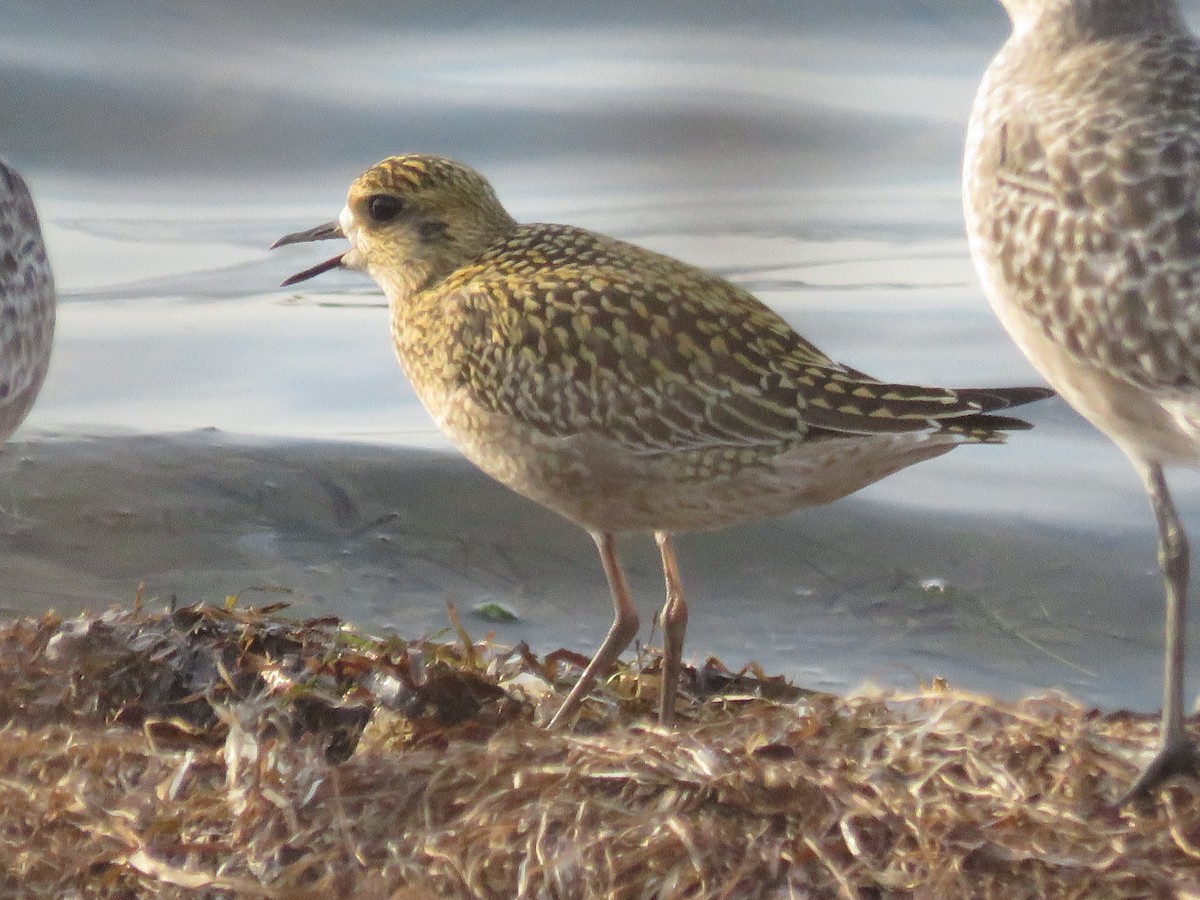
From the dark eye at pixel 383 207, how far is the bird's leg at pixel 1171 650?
1949 mm

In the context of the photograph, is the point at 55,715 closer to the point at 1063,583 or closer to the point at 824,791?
the point at 824,791

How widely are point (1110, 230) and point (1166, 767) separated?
1.13 metres

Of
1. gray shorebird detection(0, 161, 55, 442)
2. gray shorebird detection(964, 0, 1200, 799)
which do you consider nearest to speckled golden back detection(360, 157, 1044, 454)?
gray shorebird detection(964, 0, 1200, 799)

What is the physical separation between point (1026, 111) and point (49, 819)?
2.59 meters

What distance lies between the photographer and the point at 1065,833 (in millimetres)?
3771

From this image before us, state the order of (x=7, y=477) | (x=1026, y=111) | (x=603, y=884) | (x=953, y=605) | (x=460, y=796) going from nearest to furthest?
1. (x=603, y=884)
2. (x=460, y=796)
3. (x=1026, y=111)
4. (x=953, y=605)
5. (x=7, y=477)

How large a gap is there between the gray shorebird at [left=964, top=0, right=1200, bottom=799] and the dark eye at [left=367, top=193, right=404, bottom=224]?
145cm

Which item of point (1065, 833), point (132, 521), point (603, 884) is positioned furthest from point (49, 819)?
point (132, 521)

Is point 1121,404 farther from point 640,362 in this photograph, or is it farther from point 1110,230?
point 640,362

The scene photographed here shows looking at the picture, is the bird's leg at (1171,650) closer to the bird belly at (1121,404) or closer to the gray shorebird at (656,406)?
the bird belly at (1121,404)

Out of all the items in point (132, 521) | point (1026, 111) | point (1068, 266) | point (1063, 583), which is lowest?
point (1063, 583)

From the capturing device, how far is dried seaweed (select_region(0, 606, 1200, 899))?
3691mm

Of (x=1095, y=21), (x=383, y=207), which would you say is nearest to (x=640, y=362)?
(x=383, y=207)

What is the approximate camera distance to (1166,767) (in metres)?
4.18
